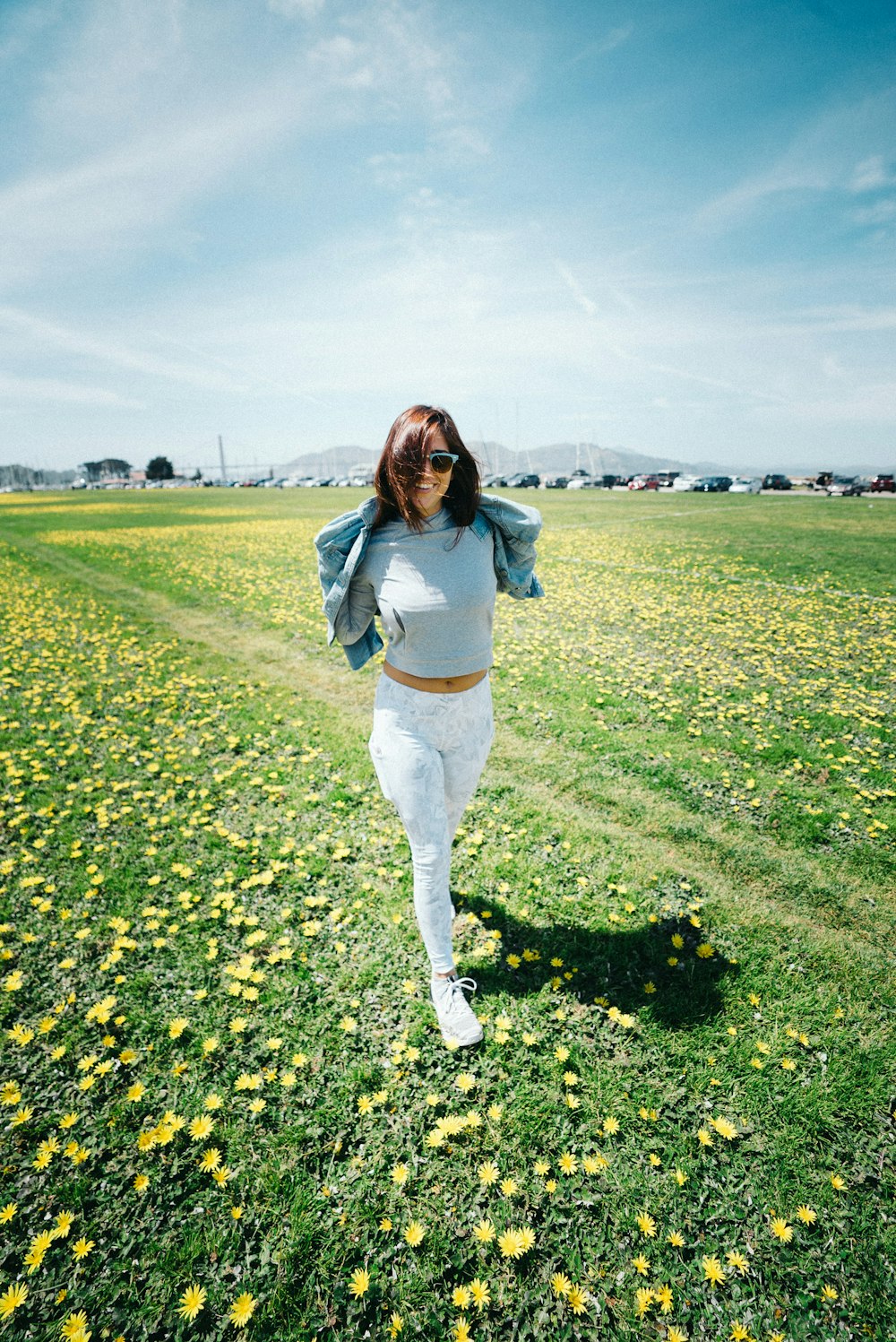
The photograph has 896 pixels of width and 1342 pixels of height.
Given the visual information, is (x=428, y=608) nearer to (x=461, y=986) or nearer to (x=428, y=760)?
(x=428, y=760)

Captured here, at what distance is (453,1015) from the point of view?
111 inches

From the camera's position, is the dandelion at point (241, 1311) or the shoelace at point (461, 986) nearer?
the dandelion at point (241, 1311)

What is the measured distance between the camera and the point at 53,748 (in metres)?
5.71

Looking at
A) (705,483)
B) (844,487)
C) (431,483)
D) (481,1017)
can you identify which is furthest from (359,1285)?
(844,487)

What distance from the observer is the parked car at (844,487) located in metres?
42.7

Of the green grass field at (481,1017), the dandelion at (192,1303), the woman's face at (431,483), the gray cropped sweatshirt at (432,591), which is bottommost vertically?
the dandelion at (192,1303)

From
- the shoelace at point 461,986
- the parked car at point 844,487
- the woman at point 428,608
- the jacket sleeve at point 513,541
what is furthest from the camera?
the parked car at point 844,487

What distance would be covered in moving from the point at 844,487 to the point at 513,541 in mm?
56317

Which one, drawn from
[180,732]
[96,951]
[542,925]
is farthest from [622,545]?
[96,951]

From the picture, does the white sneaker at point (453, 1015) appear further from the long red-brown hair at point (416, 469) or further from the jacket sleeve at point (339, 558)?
the long red-brown hair at point (416, 469)

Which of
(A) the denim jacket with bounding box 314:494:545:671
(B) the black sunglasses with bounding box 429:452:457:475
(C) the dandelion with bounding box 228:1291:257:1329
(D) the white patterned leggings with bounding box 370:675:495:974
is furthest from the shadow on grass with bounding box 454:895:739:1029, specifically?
(B) the black sunglasses with bounding box 429:452:457:475

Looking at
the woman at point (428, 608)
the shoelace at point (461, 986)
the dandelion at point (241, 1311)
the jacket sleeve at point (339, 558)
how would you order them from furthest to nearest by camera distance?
the shoelace at point (461, 986), the jacket sleeve at point (339, 558), the woman at point (428, 608), the dandelion at point (241, 1311)

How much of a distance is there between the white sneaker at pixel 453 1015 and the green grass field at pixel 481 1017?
8 cm

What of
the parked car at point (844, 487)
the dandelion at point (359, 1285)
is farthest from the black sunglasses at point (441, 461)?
the parked car at point (844, 487)
